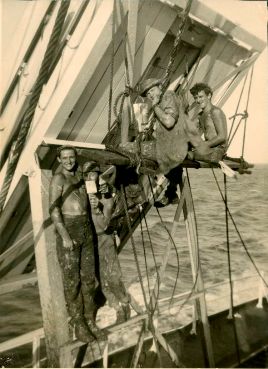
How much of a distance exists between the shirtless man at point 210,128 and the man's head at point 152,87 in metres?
0.81

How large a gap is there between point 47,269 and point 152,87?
2475 millimetres

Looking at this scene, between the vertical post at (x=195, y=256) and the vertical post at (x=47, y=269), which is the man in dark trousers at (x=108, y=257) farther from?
the vertical post at (x=195, y=256)

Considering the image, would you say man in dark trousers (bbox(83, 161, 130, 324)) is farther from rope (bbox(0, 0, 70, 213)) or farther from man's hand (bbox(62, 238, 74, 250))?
rope (bbox(0, 0, 70, 213))

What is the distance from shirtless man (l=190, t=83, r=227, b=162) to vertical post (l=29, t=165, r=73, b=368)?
6.36ft

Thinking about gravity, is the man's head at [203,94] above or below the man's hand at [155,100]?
above

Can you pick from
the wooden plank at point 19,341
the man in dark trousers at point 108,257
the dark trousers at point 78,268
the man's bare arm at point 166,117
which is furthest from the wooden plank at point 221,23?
the wooden plank at point 19,341

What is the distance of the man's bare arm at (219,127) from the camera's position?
4.62m

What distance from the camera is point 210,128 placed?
4.92 metres

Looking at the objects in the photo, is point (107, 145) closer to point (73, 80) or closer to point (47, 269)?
point (73, 80)

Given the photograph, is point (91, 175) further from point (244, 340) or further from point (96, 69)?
point (244, 340)

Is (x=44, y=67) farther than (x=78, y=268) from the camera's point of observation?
No

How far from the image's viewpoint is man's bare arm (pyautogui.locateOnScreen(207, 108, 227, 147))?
15.2ft

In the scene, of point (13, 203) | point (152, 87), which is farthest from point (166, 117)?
point (13, 203)

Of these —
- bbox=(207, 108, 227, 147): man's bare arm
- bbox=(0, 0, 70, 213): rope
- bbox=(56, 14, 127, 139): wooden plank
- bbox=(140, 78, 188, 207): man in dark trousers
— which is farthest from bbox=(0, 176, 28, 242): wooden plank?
bbox=(207, 108, 227, 147): man's bare arm
